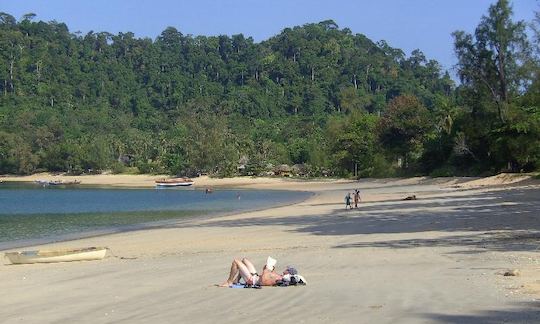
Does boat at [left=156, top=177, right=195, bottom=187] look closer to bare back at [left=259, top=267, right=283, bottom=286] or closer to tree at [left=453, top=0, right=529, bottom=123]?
tree at [left=453, top=0, right=529, bottom=123]

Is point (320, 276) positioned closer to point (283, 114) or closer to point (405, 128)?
point (405, 128)

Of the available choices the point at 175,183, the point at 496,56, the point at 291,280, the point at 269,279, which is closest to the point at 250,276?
the point at 269,279

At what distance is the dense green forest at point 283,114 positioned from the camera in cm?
5788

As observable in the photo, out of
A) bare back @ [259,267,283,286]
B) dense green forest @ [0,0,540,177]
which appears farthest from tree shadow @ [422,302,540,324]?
dense green forest @ [0,0,540,177]

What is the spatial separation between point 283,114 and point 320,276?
152613 mm

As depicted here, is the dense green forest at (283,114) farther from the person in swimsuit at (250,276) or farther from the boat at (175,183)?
the person in swimsuit at (250,276)

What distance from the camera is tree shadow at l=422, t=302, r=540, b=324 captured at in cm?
840

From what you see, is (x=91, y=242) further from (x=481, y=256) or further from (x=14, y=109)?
(x=14, y=109)

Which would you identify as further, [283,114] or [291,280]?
[283,114]

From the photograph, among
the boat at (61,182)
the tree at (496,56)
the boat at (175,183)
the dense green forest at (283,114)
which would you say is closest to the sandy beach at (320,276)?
the dense green forest at (283,114)

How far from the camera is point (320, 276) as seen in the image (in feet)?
44.5

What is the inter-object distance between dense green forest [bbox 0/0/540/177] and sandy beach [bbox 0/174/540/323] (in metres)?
20.1

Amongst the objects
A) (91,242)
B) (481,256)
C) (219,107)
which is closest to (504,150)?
(91,242)

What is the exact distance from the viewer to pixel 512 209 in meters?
28.9
